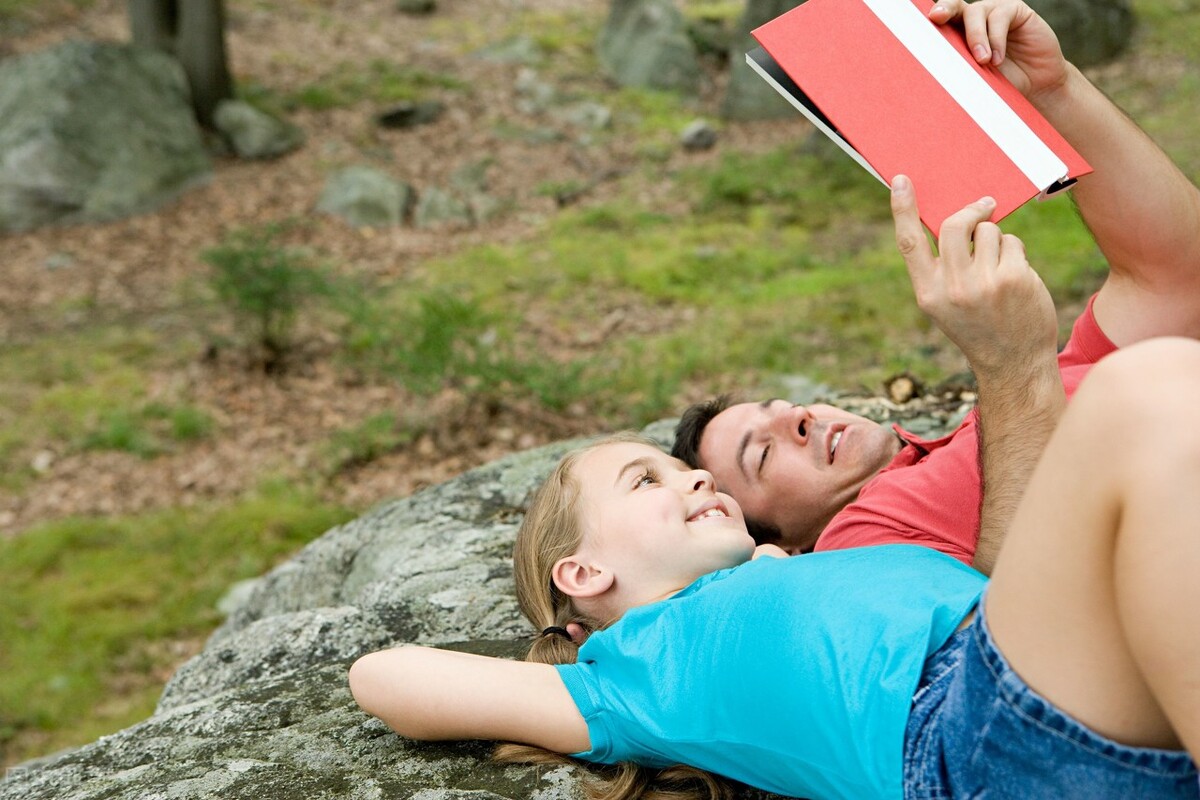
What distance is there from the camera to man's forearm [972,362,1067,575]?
6.54 ft

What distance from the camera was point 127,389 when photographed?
660 centimetres

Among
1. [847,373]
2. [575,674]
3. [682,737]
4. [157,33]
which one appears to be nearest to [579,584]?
[575,674]

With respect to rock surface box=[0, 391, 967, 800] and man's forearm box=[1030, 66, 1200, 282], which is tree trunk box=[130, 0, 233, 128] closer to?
rock surface box=[0, 391, 967, 800]

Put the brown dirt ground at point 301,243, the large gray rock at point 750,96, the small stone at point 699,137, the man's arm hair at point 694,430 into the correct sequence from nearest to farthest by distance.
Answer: the man's arm hair at point 694,430 < the brown dirt ground at point 301,243 < the small stone at point 699,137 < the large gray rock at point 750,96

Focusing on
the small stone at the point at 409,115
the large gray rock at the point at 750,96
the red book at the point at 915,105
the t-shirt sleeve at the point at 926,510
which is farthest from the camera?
the small stone at the point at 409,115

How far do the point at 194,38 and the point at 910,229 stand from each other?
380 inches

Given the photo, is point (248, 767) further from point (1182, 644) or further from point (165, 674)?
point (165, 674)

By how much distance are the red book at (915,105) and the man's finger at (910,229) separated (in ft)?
0.15

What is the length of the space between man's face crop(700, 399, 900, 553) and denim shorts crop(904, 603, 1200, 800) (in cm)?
107

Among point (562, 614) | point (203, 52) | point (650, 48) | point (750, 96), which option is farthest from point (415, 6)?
point (562, 614)

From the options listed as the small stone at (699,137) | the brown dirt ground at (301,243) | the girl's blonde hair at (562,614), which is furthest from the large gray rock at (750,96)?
the girl's blonde hair at (562,614)

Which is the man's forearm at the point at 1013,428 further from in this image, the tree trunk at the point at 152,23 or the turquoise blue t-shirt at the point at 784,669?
the tree trunk at the point at 152,23

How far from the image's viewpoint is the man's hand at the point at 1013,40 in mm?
2236

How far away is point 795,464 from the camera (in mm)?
2787
